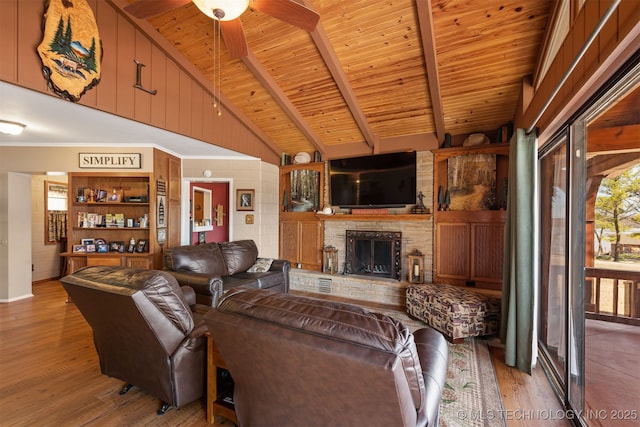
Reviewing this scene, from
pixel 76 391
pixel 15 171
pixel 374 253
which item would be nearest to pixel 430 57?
pixel 374 253

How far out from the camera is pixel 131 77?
3148 millimetres

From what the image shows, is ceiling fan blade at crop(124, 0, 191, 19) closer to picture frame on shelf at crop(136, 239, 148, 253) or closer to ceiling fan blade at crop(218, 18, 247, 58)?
ceiling fan blade at crop(218, 18, 247, 58)

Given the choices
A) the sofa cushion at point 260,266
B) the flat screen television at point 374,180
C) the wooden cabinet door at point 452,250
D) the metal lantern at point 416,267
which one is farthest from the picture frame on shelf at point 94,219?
the wooden cabinet door at point 452,250

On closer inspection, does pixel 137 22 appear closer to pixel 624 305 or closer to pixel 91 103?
pixel 91 103

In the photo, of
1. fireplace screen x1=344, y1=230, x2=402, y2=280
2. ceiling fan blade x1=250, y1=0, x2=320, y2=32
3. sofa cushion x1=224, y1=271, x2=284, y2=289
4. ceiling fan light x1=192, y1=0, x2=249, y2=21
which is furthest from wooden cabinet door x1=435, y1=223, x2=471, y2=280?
ceiling fan light x1=192, y1=0, x2=249, y2=21

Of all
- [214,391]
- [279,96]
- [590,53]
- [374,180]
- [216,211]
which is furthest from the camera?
[216,211]

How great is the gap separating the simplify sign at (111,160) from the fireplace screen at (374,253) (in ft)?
11.8

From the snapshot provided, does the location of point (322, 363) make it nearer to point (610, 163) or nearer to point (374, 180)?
point (610, 163)

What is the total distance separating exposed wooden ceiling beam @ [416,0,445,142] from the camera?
2463 millimetres

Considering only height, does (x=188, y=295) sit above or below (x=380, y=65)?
below

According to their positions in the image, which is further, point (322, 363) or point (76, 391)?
point (76, 391)

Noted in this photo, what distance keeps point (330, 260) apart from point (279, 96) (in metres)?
2.78

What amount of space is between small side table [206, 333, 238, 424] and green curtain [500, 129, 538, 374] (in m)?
2.42

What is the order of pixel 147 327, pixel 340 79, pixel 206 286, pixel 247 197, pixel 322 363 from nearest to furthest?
1. pixel 322 363
2. pixel 147 327
3. pixel 206 286
4. pixel 340 79
5. pixel 247 197
